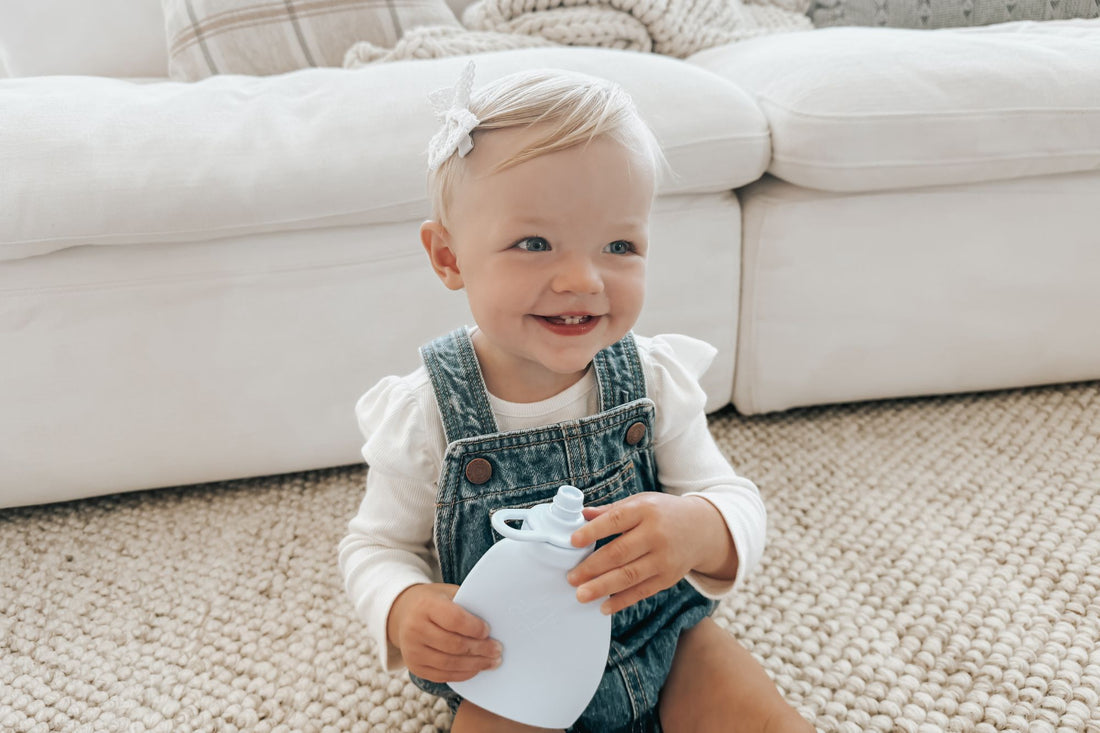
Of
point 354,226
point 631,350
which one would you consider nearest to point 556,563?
point 631,350

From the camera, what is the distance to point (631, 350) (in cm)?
68

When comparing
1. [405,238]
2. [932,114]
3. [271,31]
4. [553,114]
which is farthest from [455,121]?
[271,31]

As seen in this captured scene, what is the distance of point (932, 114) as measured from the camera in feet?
3.21

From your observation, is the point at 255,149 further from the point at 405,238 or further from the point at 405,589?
the point at 405,589

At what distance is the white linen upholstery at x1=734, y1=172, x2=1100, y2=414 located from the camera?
3.48ft

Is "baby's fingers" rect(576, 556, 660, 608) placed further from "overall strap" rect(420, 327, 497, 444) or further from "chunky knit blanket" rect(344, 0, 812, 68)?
"chunky knit blanket" rect(344, 0, 812, 68)

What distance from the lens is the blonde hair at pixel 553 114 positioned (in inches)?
21.0

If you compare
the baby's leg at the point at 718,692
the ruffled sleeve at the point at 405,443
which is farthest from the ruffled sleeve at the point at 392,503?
the baby's leg at the point at 718,692

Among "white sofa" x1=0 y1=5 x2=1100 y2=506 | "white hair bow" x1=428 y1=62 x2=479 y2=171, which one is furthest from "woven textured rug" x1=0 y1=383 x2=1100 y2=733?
"white hair bow" x1=428 y1=62 x2=479 y2=171

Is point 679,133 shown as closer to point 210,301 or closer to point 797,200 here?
point 797,200

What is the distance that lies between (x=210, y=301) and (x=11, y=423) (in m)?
0.29

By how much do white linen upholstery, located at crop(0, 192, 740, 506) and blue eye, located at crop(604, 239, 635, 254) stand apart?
0.45 m

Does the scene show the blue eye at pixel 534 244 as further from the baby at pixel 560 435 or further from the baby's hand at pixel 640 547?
the baby's hand at pixel 640 547

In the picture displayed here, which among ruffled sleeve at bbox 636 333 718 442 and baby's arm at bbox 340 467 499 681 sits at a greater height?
ruffled sleeve at bbox 636 333 718 442
